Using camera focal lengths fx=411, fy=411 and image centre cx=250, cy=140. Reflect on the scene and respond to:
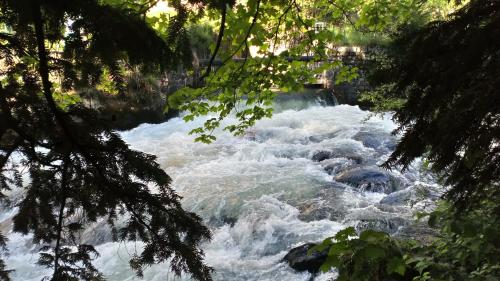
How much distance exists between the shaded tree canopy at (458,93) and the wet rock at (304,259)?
3.99 m

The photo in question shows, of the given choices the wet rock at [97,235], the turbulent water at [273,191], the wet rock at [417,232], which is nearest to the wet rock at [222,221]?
the turbulent water at [273,191]

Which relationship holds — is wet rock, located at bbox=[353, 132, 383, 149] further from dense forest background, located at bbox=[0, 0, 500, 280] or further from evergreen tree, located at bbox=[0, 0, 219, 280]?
evergreen tree, located at bbox=[0, 0, 219, 280]

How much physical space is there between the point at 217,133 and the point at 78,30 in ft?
40.9

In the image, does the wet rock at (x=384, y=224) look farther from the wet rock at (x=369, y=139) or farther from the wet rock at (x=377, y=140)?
the wet rock at (x=369, y=139)

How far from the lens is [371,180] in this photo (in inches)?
349

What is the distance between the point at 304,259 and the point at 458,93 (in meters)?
4.44

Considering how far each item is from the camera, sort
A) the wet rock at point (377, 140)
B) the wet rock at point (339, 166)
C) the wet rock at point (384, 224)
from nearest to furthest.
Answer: the wet rock at point (384, 224) → the wet rock at point (339, 166) → the wet rock at point (377, 140)

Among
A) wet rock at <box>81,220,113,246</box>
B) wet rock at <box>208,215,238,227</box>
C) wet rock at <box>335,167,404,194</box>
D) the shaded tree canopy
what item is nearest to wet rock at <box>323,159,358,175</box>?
wet rock at <box>335,167,404,194</box>

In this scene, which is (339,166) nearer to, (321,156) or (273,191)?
(321,156)

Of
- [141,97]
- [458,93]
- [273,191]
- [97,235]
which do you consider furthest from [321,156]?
[458,93]

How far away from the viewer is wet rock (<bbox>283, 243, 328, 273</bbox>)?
5.93 meters

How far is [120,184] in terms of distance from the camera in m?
2.48

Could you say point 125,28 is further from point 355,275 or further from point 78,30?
point 355,275

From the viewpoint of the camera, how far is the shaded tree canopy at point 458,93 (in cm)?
177
